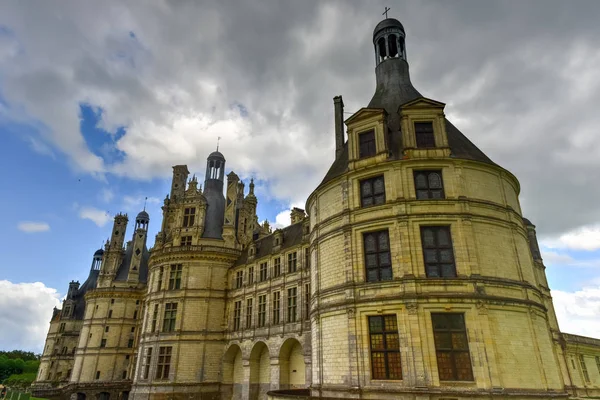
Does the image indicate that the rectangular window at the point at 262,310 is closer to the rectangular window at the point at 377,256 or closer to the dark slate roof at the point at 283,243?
the dark slate roof at the point at 283,243

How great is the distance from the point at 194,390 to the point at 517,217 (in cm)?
2906

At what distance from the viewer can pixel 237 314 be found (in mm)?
35906

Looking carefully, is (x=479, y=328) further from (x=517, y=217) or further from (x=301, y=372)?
(x=301, y=372)

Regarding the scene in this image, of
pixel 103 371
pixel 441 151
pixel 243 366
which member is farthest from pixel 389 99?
pixel 103 371

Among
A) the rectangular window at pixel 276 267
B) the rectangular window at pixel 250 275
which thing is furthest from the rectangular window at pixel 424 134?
the rectangular window at pixel 250 275

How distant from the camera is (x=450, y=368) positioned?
14.3 metres

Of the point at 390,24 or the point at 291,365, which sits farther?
the point at 291,365

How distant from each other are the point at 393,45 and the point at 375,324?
55.3 feet

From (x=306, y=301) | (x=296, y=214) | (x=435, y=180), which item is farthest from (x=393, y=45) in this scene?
(x=296, y=214)

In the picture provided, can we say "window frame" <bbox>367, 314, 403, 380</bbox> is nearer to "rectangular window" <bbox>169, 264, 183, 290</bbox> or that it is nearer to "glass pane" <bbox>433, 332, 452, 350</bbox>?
"glass pane" <bbox>433, 332, 452, 350</bbox>

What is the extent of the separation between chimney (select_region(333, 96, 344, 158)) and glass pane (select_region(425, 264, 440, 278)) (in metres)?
9.25

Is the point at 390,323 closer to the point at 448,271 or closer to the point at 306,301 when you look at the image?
the point at 448,271

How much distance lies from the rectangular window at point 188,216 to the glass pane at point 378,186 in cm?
2599

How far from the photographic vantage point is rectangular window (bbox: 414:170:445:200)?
17.1m
